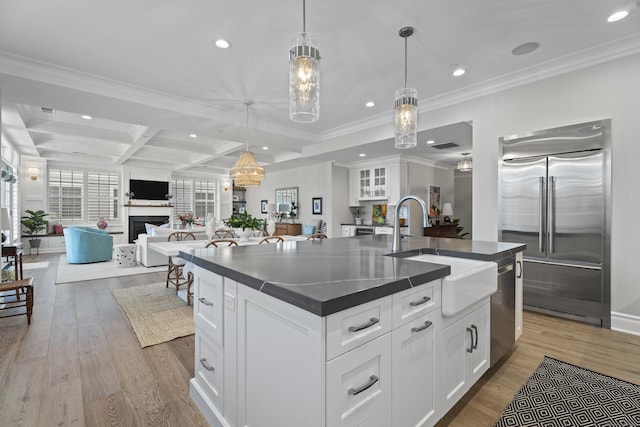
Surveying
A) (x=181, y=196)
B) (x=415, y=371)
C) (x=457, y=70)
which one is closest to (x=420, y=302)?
(x=415, y=371)

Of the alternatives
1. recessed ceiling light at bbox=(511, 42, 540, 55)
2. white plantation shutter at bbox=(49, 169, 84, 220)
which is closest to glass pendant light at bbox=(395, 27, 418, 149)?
recessed ceiling light at bbox=(511, 42, 540, 55)

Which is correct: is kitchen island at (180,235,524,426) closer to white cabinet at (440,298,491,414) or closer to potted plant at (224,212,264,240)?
white cabinet at (440,298,491,414)

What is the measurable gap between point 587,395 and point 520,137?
2669 millimetres

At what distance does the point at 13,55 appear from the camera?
301 cm

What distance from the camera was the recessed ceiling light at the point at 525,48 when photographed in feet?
9.48

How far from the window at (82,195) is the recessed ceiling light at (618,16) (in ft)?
38.7

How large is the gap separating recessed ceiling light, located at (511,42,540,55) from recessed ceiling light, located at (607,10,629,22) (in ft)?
1.68

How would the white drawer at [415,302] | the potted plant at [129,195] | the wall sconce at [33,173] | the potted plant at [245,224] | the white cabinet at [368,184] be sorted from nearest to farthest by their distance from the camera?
the white drawer at [415,302], the potted plant at [245,224], the white cabinet at [368,184], the wall sconce at [33,173], the potted plant at [129,195]

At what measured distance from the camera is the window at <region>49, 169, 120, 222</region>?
8.78 metres

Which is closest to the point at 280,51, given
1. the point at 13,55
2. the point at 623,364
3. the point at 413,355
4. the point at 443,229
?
the point at 13,55

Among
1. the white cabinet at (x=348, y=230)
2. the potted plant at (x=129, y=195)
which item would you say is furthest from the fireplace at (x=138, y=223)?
the white cabinet at (x=348, y=230)

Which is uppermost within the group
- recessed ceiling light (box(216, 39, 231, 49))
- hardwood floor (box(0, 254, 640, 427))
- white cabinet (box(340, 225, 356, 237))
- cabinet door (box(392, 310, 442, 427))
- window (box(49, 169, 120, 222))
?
recessed ceiling light (box(216, 39, 231, 49))

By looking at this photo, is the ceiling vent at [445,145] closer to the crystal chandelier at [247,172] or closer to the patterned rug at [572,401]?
the crystal chandelier at [247,172]

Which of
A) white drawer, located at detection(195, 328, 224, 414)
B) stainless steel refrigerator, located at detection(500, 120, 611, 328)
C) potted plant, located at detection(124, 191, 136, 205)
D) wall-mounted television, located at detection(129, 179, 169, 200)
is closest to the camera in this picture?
white drawer, located at detection(195, 328, 224, 414)
